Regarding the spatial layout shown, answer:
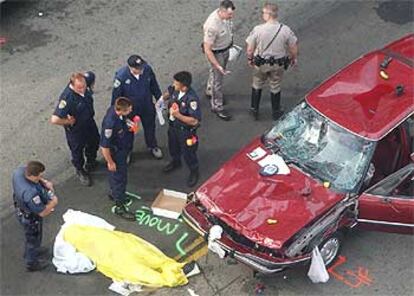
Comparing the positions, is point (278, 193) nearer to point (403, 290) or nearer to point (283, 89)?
point (403, 290)

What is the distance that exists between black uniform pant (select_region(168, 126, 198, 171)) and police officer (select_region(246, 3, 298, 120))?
139 cm

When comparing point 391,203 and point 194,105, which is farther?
point 194,105

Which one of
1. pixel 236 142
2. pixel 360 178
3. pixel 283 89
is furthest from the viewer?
pixel 283 89

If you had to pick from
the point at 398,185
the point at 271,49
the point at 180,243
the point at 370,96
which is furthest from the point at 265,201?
the point at 271,49

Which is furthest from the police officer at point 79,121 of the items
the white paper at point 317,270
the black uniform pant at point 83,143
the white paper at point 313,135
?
the white paper at point 317,270

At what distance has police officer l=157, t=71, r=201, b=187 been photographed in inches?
360

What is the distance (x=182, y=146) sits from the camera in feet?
31.3

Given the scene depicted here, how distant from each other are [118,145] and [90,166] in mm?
1248

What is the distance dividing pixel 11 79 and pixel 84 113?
113 inches

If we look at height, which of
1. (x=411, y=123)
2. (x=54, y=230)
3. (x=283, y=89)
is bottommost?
(x=54, y=230)

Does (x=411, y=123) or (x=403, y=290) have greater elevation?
(x=411, y=123)

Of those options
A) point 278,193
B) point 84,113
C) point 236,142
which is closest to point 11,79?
point 84,113

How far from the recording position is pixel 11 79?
38.2 ft

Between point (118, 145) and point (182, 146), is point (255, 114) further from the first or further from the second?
point (118, 145)
